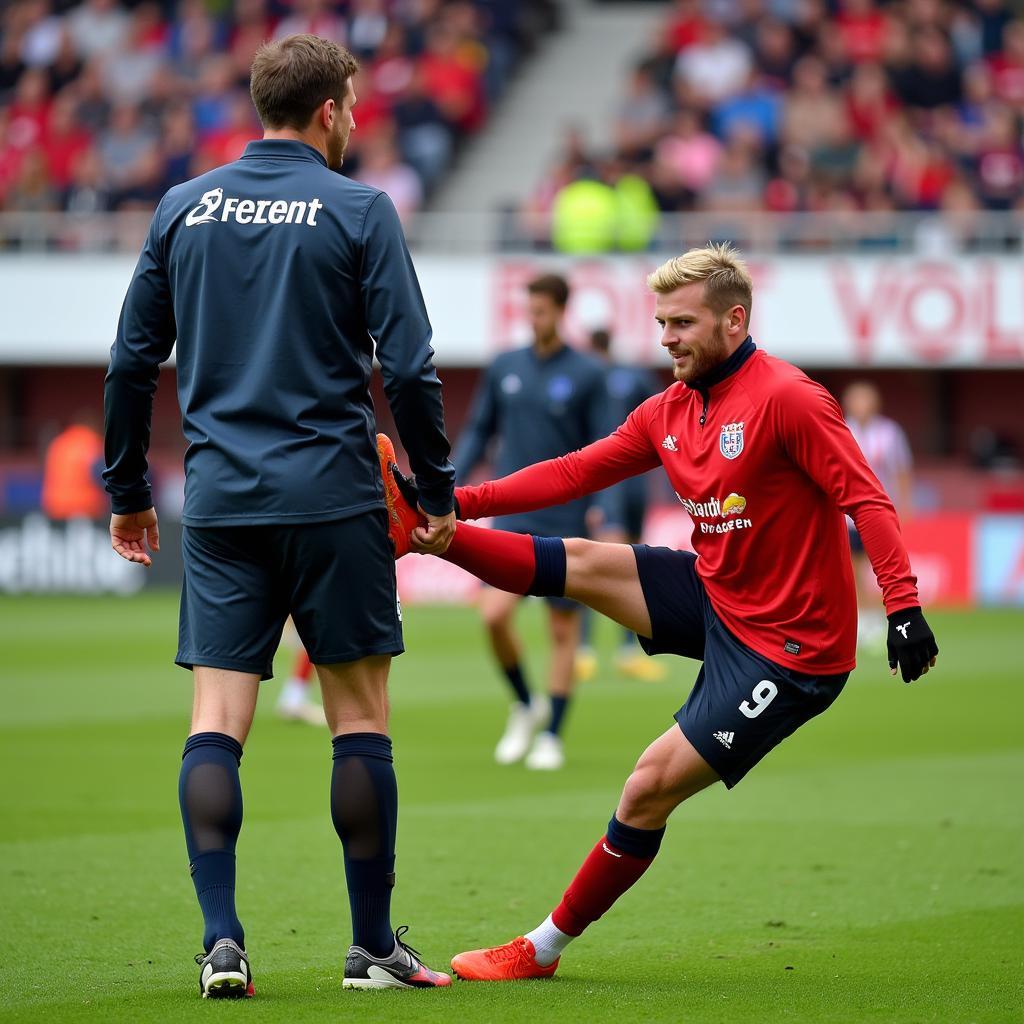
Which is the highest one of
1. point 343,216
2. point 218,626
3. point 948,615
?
point 343,216

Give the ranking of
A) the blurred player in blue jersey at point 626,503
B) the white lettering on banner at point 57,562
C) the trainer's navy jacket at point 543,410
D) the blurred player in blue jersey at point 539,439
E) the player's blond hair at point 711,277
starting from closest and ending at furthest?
the player's blond hair at point 711,277 → the blurred player in blue jersey at point 539,439 → the trainer's navy jacket at point 543,410 → the blurred player in blue jersey at point 626,503 → the white lettering on banner at point 57,562

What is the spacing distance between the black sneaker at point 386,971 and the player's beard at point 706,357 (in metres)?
1.80

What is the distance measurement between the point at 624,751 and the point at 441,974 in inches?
200

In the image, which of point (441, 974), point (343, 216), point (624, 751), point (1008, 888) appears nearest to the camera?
point (343, 216)

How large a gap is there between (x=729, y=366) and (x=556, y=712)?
4671 mm

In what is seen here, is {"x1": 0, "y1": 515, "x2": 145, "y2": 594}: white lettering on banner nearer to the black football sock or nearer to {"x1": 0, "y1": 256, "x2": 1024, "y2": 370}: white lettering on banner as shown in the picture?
{"x1": 0, "y1": 256, "x2": 1024, "y2": 370}: white lettering on banner

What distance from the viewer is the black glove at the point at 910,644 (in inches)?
186

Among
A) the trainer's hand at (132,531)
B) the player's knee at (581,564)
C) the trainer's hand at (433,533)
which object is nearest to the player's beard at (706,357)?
the player's knee at (581,564)

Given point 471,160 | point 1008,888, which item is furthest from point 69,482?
point 1008,888

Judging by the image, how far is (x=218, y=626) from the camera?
4805mm

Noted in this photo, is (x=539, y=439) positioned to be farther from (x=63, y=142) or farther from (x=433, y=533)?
(x=63, y=142)

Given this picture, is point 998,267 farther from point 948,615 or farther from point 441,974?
point 441,974

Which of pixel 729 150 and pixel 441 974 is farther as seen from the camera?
pixel 729 150

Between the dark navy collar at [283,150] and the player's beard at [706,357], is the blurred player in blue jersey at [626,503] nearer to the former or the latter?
the player's beard at [706,357]
